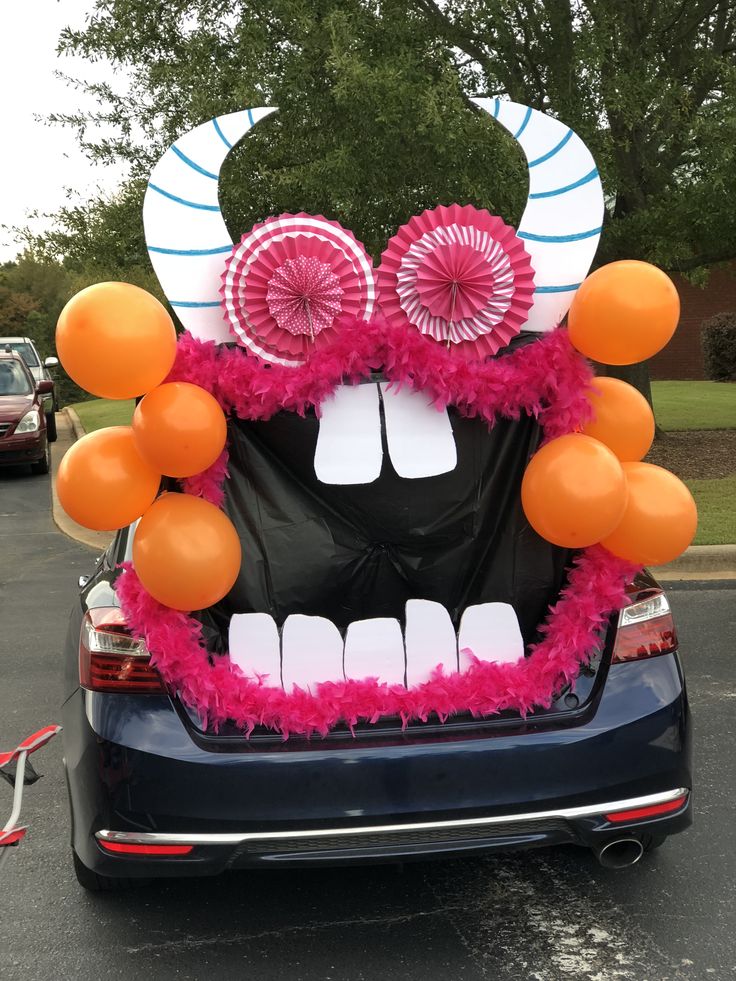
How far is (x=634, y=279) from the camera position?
311 cm

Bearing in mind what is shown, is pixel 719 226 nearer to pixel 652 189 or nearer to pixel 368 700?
pixel 652 189

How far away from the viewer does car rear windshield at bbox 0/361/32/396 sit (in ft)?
56.1

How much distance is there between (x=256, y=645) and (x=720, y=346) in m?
28.1

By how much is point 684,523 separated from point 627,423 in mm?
338

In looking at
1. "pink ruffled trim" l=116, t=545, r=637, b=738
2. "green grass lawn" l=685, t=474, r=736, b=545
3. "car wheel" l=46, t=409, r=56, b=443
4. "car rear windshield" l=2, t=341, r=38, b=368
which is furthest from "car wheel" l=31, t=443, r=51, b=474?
"pink ruffled trim" l=116, t=545, r=637, b=738

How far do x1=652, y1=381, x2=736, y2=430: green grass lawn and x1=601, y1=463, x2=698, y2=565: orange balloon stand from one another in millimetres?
14295

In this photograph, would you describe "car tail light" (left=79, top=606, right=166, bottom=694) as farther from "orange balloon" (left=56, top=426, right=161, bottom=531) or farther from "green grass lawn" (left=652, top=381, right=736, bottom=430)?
"green grass lawn" (left=652, top=381, right=736, bottom=430)

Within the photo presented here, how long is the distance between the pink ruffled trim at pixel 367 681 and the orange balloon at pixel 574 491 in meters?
0.24

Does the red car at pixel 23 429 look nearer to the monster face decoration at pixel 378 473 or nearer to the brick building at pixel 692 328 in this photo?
the monster face decoration at pixel 378 473

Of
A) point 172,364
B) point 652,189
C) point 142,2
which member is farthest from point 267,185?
point 172,364

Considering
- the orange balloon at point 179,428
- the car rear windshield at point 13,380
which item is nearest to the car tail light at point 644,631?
the orange balloon at point 179,428

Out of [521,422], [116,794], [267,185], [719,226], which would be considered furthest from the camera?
[719,226]

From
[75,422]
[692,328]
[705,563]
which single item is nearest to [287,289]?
[705,563]

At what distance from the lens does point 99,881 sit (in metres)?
3.48
